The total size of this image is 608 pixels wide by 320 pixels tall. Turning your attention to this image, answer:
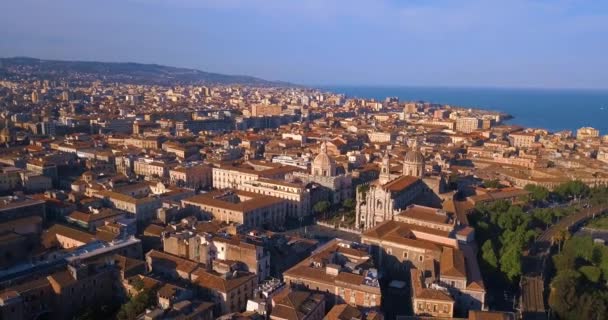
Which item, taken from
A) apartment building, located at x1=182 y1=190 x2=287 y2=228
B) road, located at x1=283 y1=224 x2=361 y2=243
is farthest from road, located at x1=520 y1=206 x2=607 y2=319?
apartment building, located at x1=182 y1=190 x2=287 y2=228

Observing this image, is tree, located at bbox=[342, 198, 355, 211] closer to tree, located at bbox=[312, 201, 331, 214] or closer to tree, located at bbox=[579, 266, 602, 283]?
tree, located at bbox=[312, 201, 331, 214]

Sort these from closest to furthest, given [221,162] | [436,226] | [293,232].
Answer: [436,226]
[293,232]
[221,162]

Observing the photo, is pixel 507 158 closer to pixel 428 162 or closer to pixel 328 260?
pixel 428 162

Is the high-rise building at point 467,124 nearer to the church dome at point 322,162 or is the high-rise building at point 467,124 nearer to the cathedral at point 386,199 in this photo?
the church dome at point 322,162

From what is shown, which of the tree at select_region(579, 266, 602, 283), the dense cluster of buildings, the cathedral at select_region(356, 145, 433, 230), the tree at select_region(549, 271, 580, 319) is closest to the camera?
the dense cluster of buildings

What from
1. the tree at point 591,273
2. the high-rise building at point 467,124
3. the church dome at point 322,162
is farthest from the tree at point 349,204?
the high-rise building at point 467,124

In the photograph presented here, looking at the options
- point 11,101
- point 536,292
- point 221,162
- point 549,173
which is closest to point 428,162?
point 549,173
